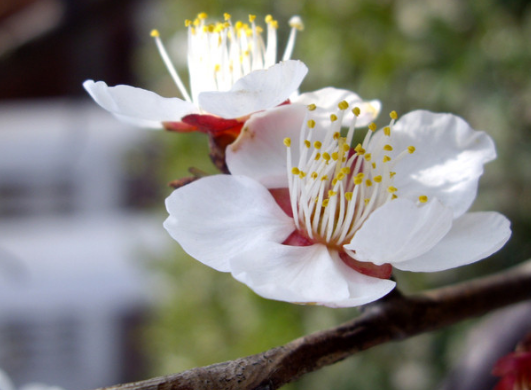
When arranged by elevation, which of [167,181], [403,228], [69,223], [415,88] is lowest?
[69,223]

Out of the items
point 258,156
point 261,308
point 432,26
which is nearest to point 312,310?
point 261,308

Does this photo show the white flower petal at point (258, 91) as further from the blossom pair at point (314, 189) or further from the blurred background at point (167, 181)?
the blurred background at point (167, 181)

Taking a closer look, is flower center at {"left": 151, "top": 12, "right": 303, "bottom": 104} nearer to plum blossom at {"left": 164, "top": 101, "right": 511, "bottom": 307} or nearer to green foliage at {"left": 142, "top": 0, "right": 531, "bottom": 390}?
plum blossom at {"left": 164, "top": 101, "right": 511, "bottom": 307}

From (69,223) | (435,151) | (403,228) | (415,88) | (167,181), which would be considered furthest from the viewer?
(69,223)

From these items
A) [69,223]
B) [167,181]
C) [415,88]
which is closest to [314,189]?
[415,88]

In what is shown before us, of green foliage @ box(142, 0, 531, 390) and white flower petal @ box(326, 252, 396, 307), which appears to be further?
green foliage @ box(142, 0, 531, 390)

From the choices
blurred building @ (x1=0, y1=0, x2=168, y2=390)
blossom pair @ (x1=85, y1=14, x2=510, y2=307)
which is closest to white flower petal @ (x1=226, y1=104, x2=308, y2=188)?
blossom pair @ (x1=85, y1=14, x2=510, y2=307)

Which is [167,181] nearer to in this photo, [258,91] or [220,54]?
[220,54]
